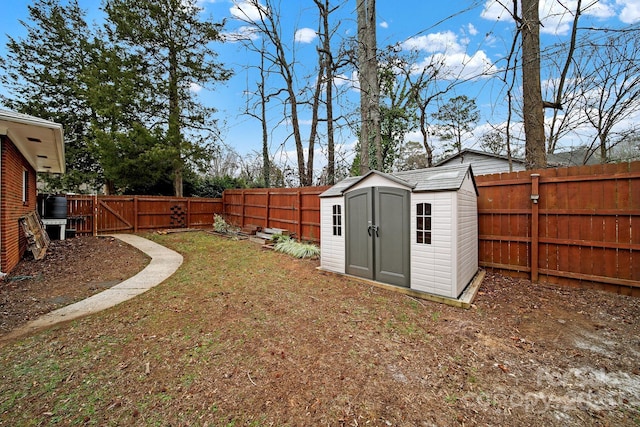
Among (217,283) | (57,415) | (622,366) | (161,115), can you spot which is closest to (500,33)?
(622,366)

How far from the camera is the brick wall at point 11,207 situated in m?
4.71

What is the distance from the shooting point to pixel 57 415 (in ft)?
5.78

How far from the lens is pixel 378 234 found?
4477 mm

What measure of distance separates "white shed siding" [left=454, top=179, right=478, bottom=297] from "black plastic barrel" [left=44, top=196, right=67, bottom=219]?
1169 centimetres

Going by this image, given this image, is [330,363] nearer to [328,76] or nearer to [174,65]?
[328,76]

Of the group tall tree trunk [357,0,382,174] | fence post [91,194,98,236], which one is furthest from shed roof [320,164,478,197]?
fence post [91,194,98,236]

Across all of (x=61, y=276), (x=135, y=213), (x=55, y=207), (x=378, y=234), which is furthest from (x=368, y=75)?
Answer: (x=135, y=213)

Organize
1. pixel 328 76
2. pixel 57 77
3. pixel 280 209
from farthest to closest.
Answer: pixel 57 77 < pixel 280 209 < pixel 328 76

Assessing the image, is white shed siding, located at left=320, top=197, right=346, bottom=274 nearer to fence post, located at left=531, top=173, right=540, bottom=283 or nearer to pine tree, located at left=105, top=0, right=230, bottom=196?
fence post, located at left=531, top=173, right=540, bottom=283

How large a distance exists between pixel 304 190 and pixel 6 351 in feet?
22.1

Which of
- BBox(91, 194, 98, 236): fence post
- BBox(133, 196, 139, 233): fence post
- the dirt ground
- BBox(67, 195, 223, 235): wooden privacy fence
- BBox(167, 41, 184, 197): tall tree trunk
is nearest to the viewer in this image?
the dirt ground

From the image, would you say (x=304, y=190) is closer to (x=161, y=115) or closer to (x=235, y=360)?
(x=235, y=360)

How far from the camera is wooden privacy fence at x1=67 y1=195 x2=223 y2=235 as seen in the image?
388 inches

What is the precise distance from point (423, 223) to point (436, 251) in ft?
1.50
